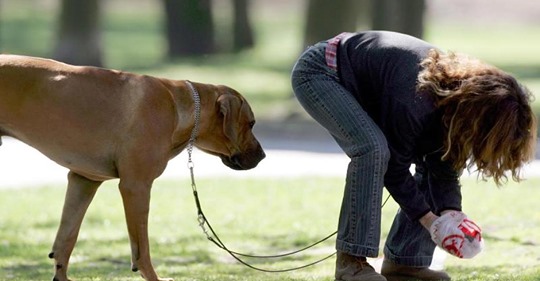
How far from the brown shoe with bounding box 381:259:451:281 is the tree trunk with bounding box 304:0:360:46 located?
538 inches

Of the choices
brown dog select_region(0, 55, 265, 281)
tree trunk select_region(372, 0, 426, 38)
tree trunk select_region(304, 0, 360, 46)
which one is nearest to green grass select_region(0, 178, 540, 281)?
brown dog select_region(0, 55, 265, 281)

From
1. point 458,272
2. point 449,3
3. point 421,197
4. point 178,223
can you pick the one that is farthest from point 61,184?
point 449,3

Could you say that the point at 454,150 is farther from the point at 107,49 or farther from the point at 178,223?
the point at 107,49

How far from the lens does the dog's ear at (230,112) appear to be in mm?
6133

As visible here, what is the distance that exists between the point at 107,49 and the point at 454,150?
75.3ft

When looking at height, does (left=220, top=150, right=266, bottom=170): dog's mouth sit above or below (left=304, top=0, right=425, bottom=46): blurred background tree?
above

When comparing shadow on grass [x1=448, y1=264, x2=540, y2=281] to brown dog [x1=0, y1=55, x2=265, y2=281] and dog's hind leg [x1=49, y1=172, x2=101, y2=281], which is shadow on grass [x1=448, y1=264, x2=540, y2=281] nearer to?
brown dog [x1=0, y1=55, x2=265, y2=281]

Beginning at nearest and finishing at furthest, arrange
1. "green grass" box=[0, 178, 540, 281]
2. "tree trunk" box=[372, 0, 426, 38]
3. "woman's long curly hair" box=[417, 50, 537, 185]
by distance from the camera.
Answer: "woman's long curly hair" box=[417, 50, 537, 185]
"green grass" box=[0, 178, 540, 281]
"tree trunk" box=[372, 0, 426, 38]

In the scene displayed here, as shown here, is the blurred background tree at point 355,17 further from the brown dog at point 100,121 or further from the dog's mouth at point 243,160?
the brown dog at point 100,121

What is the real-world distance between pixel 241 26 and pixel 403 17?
350 inches

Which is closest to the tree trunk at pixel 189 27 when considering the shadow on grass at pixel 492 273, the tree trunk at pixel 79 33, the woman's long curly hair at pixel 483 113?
the tree trunk at pixel 79 33

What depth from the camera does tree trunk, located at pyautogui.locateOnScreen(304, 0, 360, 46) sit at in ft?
65.7

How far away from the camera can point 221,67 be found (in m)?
26.3

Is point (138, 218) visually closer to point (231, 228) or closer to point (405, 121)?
point (405, 121)
